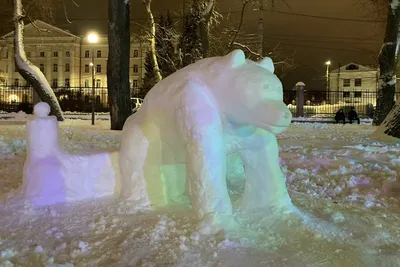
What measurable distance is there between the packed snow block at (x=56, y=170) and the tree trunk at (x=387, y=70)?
12.7 m

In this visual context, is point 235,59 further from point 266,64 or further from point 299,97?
point 299,97

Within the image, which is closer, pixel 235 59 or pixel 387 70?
pixel 235 59

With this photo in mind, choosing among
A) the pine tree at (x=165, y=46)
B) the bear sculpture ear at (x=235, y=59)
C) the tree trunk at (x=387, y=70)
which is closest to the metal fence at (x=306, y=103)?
the pine tree at (x=165, y=46)

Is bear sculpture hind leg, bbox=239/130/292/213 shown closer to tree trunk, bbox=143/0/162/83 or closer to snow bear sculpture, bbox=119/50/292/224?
snow bear sculpture, bbox=119/50/292/224

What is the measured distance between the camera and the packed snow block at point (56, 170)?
4.75 meters

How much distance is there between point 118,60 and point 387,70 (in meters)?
9.74

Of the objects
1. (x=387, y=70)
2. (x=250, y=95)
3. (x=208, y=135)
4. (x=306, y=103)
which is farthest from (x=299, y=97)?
(x=208, y=135)

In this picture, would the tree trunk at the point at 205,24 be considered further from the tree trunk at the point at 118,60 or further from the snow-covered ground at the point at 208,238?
the snow-covered ground at the point at 208,238

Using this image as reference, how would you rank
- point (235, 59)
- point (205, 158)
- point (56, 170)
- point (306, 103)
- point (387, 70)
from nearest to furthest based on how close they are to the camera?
1. point (205, 158)
2. point (235, 59)
3. point (56, 170)
4. point (387, 70)
5. point (306, 103)

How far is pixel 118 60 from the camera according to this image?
12.5 metres

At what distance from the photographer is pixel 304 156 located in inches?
291

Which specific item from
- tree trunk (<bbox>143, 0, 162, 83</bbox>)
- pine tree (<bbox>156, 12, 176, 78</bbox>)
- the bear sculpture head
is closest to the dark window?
pine tree (<bbox>156, 12, 176, 78</bbox>)

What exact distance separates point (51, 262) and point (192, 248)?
1089mm

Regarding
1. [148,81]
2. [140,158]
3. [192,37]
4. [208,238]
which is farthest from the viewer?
[148,81]
